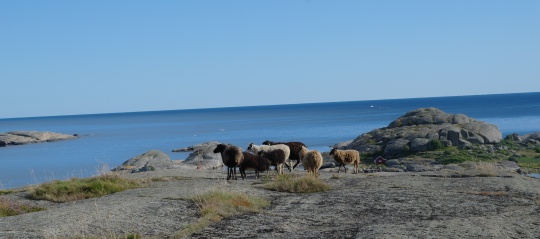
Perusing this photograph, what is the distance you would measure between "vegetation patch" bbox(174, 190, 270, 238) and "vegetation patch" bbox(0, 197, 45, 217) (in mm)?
4286

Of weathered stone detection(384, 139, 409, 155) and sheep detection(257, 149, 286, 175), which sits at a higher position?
sheep detection(257, 149, 286, 175)

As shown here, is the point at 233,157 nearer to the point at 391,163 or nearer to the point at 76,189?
the point at 76,189

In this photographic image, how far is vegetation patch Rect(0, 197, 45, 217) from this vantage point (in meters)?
15.1

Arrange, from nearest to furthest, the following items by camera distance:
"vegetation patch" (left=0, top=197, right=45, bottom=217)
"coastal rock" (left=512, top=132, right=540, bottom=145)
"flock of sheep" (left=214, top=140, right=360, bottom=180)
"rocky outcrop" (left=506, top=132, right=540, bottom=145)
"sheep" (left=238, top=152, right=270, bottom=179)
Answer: "vegetation patch" (left=0, top=197, right=45, bottom=217) → "flock of sheep" (left=214, top=140, right=360, bottom=180) → "sheep" (left=238, top=152, right=270, bottom=179) → "rocky outcrop" (left=506, top=132, right=540, bottom=145) → "coastal rock" (left=512, top=132, right=540, bottom=145)

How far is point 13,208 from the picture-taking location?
50.9 ft

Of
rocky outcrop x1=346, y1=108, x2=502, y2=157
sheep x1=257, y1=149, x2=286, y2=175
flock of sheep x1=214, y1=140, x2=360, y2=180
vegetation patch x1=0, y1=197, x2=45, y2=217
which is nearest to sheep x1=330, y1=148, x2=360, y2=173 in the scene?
flock of sheep x1=214, y1=140, x2=360, y2=180

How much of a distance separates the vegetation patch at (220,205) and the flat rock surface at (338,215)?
0.21 metres

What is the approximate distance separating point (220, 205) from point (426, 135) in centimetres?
3862

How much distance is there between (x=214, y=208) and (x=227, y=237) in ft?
7.36

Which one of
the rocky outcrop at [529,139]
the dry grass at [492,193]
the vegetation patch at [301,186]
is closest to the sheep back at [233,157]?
the vegetation patch at [301,186]

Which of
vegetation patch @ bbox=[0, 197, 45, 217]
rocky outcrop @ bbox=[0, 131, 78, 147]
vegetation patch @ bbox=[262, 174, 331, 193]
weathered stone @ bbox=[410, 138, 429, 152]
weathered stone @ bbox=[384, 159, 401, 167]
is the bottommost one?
rocky outcrop @ bbox=[0, 131, 78, 147]

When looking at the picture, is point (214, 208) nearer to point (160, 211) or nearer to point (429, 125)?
point (160, 211)

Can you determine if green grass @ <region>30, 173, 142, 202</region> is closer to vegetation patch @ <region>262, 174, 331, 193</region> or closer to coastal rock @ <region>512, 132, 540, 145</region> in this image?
vegetation patch @ <region>262, 174, 331, 193</region>

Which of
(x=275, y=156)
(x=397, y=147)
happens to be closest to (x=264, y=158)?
(x=275, y=156)
